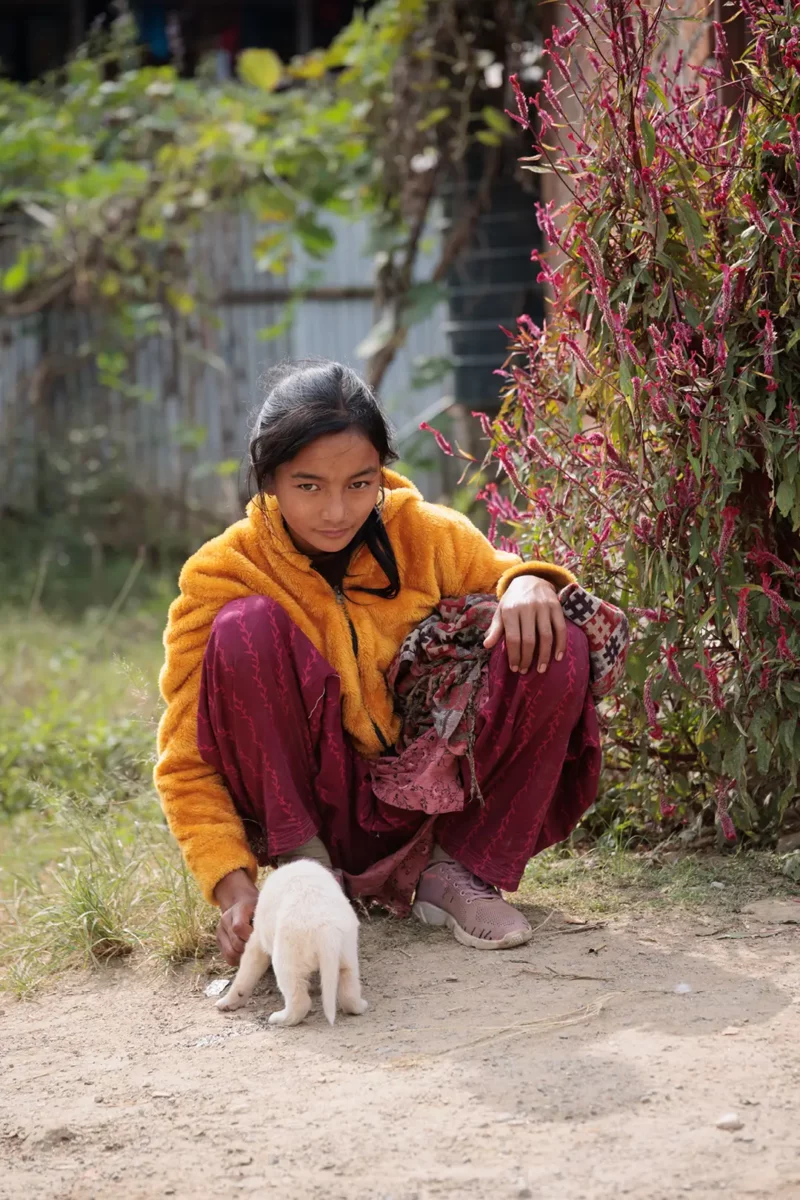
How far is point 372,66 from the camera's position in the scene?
635 centimetres

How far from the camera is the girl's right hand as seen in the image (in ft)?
8.55

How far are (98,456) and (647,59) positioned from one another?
6425 millimetres

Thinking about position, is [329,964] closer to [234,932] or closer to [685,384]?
[234,932]

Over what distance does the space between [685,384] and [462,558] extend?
59 cm

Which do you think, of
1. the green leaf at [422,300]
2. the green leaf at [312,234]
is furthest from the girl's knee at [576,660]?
the green leaf at [312,234]

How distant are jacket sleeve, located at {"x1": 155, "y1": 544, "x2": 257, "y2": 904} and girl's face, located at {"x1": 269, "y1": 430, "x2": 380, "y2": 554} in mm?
203

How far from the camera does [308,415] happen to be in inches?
105

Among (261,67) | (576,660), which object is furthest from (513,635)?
(261,67)

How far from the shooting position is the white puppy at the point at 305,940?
233 centimetres

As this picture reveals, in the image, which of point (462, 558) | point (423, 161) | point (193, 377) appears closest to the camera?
point (462, 558)

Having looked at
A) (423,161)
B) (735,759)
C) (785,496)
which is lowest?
(735,759)

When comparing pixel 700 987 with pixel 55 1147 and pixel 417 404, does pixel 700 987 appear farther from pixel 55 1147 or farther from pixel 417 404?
pixel 417 404

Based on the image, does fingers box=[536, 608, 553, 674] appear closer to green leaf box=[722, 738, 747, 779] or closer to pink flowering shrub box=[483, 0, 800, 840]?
pink flowering shrub box=[483, 0, 800, 840]

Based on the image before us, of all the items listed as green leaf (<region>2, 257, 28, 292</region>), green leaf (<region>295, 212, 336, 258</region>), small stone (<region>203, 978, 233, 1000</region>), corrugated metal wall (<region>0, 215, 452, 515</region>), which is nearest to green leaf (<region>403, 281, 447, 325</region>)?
green leaf (<region>295, 212, 336, 258</region>)
